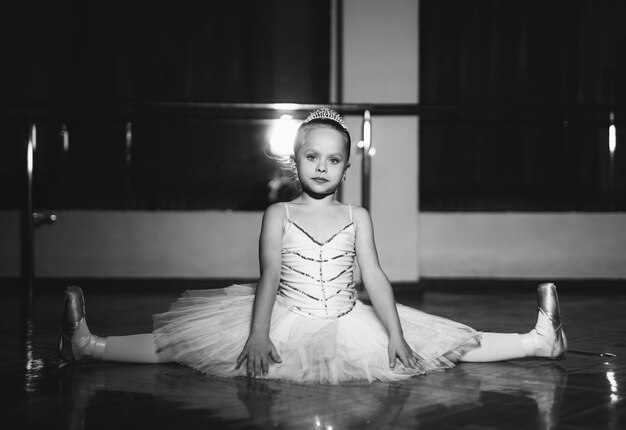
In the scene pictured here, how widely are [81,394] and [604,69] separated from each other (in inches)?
175

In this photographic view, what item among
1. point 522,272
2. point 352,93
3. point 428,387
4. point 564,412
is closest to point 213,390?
point 428,387

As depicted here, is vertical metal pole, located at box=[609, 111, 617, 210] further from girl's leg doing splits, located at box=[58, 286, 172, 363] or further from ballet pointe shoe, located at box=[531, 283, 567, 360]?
girl's leg doing splits, located at box=[58, 286, 172, 363]

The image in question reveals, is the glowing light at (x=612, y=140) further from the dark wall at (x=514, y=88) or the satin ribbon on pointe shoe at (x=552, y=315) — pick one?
the satin ribbon on pointe shoe at (x=552, y=315)

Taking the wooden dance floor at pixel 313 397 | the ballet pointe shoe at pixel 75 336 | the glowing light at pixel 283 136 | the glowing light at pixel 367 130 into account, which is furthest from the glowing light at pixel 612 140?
the ballet pointe shoe at pixel 75 336

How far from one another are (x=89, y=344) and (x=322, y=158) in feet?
2.65

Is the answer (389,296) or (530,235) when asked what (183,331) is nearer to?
(389,296)

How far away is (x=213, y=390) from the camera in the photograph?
1833mm

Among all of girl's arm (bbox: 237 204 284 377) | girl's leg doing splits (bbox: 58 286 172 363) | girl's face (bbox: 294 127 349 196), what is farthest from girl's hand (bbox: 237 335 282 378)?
girl's face (bbox: 294 127 349 196)

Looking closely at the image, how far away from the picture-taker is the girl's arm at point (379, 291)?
1975 millimetres

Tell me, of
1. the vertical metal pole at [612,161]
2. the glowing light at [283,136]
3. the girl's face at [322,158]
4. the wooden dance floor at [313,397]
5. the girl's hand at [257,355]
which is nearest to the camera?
the wooden dance floor at [313,397]

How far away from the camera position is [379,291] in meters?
Result: 2.07

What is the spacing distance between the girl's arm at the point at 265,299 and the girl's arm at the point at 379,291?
0.23 m

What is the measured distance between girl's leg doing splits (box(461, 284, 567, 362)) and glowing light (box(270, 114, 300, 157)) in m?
2.60

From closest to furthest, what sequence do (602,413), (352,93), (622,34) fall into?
1. (602,413)
2. (352,93)
3. (622,34)
